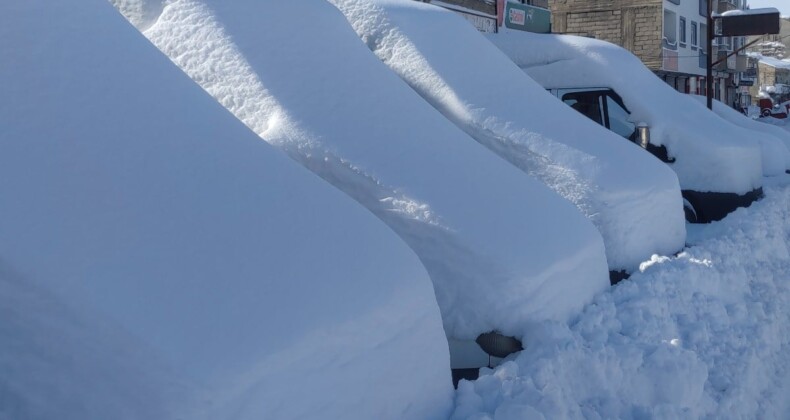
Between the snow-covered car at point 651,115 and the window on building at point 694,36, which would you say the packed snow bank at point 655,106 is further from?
the window on building at point 694,36

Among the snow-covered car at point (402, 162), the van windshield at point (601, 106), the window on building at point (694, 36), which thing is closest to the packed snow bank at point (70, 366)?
the snow-covered car at point (402, 162)

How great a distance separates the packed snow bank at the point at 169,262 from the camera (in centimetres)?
236

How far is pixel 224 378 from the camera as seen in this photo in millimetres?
2361

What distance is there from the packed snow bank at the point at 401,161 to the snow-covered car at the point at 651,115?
4.55m

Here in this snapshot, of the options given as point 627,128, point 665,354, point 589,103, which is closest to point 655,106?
point 627,128

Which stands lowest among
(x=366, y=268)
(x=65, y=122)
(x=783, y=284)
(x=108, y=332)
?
(x=783, y=284)

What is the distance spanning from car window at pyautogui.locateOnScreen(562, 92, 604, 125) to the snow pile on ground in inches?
118

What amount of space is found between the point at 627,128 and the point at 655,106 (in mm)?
382

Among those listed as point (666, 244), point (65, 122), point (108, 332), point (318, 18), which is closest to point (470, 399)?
point (108, 332)

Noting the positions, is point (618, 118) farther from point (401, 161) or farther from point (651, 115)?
point (401, 161)

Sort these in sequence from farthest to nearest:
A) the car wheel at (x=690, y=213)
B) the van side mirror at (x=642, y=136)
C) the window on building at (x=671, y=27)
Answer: the window on building at (x=671, y=27) → the car wheel at (x=690, y=213) → the van side mirror at (x=642, y=136)

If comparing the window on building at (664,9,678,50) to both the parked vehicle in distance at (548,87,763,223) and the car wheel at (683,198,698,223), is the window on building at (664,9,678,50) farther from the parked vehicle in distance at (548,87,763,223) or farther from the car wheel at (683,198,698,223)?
the car wheel at (683,198,698,223)

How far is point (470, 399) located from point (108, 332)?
4.85 feet

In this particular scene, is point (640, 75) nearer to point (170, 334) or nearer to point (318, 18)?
point (318, 18)
